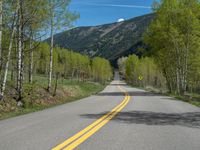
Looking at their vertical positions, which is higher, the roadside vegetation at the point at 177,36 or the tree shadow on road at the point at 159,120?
the roadside vegetation at the point at 177,36

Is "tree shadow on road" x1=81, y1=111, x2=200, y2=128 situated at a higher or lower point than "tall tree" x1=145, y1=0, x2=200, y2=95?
lower

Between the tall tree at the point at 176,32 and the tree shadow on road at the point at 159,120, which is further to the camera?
the tall tree at the point at 176,32

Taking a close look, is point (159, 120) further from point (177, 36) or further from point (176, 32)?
point (177, 36)

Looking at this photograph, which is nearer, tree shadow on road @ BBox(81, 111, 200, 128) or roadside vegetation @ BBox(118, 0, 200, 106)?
tree shadow on road @ BBox(81, 111, 200, 128)

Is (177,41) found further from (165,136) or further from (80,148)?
(80,148)

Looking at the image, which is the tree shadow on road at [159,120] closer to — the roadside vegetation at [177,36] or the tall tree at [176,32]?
the roadside vegetation at [177,36]

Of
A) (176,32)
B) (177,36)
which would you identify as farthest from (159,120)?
(177,36)

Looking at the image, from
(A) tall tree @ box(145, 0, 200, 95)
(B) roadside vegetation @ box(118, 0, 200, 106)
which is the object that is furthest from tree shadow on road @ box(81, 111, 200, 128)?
(A) tall tree @ box(145, 0, 200, 95)

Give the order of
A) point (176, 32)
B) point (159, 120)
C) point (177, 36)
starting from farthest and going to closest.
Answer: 1. point (177, 36)
2. point (176, 32)
3. point (159, 120)

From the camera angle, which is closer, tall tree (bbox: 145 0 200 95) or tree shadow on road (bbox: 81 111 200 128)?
tree shadow on road (bbox: 81 111 200 128)

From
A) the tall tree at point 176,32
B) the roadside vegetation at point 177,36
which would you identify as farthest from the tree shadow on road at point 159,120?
the tall tree at point 176,32

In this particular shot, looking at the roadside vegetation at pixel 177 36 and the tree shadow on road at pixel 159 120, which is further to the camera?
the roadside vegetation at pixel 177 36

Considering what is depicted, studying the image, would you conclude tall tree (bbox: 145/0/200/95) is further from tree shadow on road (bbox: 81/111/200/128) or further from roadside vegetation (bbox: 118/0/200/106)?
tree shadow on road (bbox: 81/111/200/128)

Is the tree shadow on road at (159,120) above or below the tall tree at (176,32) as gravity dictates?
below
